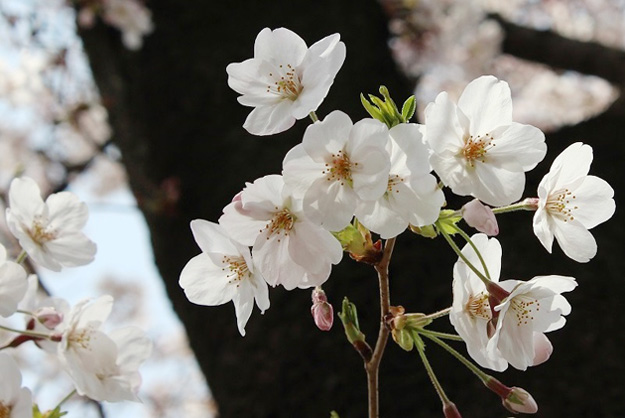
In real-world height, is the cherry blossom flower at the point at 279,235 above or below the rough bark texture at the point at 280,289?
above

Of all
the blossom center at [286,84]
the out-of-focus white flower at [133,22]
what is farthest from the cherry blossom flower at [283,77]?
the out-of-focus white flower at [133,22]

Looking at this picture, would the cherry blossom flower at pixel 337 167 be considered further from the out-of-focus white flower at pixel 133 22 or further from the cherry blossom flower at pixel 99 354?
the out-of-focus white flower at pixel 133 22

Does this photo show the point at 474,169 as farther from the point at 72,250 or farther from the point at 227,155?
the point at 227,155

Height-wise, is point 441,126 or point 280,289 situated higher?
point 441,126

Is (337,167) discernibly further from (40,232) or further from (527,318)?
(40,232)

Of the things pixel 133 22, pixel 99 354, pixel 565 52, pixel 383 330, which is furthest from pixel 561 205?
pixel 565 52

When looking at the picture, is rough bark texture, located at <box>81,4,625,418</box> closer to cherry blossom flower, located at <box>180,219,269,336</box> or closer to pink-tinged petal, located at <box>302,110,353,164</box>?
cherry blossom flower, located at <box>180,219,269,336</box>
